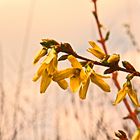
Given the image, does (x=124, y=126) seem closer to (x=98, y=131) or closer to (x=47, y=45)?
(x=98, y=131)

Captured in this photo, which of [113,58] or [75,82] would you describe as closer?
[113,58]

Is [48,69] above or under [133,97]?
above

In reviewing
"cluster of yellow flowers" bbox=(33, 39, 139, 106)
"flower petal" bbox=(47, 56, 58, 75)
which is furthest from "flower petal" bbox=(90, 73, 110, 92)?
"flower petal" bbox=(47, 56, 58, 75)

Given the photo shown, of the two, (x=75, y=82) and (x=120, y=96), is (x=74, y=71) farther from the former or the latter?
(x=120, y=96)

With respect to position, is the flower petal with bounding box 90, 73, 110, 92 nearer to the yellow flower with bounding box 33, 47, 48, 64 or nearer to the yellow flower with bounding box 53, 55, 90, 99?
the yellow flower with bounding box 53, 55, 90, 99

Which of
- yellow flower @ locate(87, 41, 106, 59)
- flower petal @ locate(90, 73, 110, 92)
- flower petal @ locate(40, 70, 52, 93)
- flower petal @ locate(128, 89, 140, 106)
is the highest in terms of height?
yellow flower @ locate(87, 41, 106, 59)

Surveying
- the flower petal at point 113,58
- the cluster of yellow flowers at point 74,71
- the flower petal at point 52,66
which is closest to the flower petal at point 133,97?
the cluster of yellow flowers at point 74,71

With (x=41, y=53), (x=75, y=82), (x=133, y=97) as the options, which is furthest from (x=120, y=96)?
(x=41, y=53)
